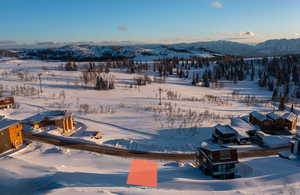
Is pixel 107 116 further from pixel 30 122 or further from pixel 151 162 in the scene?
pixel 151 162

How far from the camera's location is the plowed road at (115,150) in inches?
555

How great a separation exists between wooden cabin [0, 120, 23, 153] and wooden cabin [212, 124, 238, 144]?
13928 mm

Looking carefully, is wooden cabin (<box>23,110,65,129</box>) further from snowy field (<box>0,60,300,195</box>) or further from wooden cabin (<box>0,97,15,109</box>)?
wooden cabin (<box>0,97,15,109</box>)

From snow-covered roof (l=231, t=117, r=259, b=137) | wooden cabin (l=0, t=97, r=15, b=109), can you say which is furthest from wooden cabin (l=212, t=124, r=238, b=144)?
wooden cabin (l=0, t=97, r=15, b=109)

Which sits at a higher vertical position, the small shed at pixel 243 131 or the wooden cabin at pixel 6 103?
the wooden cabin at pixel 6 103

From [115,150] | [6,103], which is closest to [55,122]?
[115,150]

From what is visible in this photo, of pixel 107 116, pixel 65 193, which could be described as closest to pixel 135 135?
pixel 107 116

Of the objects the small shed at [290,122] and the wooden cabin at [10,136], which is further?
the small shed at [290,122]

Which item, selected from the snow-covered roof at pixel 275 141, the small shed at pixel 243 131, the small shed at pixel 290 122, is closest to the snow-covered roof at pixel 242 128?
the small shed at pixel 243 131

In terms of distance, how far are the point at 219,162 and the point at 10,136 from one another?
12.3 meters

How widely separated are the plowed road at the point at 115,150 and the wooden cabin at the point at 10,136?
167 cm

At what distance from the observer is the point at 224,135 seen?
16641 millimetres

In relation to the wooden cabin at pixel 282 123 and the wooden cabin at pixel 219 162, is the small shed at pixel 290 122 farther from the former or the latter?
the wooden cabin at pixel 219 162

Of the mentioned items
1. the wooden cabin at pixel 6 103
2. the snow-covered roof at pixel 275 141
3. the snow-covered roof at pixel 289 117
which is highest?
the wooden cabin at pixel 6 103
